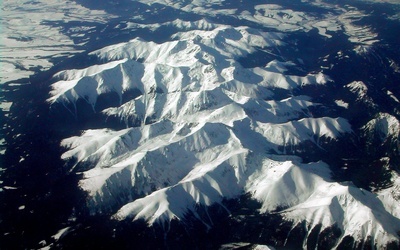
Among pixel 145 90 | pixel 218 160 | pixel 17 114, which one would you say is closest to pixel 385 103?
pixel 218 160

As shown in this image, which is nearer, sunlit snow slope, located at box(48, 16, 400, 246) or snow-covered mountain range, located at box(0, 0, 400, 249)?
snow-covered mountain range, located at box(0, 0, 400, 249)

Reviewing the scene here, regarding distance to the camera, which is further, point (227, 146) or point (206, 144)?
point (206, 144)

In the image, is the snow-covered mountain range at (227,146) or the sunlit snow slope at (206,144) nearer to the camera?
the snow-covered mountain range at (227,146)

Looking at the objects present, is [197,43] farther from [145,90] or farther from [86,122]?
[86,122]

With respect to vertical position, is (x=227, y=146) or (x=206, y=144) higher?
(x=206, y=144)
